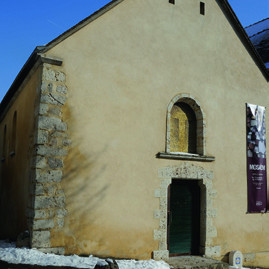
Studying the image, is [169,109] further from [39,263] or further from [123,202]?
[39,263]

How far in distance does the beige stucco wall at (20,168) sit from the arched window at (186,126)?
133 inches

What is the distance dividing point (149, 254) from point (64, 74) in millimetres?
4338

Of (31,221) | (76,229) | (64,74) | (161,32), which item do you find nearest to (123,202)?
(76,229)

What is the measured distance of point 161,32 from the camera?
846cm

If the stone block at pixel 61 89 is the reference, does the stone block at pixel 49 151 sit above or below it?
below

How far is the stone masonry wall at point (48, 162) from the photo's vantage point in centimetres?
644

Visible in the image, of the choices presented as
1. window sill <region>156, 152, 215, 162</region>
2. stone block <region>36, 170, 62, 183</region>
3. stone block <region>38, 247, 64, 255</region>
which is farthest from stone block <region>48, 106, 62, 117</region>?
stone block <region>38, 247, 64, 255</region>

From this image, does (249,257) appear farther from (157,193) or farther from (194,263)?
(157,193)

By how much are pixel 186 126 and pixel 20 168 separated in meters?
4.31

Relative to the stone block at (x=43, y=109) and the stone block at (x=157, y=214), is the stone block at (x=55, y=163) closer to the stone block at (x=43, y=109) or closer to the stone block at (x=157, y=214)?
the stone block at (x=43, y=109)

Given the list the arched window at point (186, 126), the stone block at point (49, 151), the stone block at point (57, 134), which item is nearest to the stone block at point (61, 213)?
the stone block at point (49, 151)

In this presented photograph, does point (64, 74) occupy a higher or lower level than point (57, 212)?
higher

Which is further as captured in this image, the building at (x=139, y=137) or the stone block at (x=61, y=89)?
the stone block at (x=61, y=89)

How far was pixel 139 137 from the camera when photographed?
7750mm
